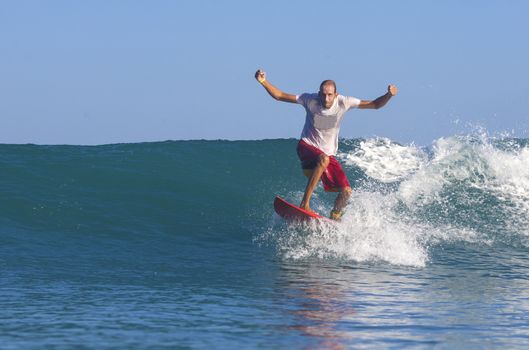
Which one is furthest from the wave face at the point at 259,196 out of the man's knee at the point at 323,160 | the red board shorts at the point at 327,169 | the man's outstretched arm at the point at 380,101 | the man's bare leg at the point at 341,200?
the man's outstretched arm at the point at 380,101

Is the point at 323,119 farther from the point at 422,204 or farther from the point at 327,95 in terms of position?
the point at 422,204

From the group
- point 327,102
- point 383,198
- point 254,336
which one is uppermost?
point 327,102

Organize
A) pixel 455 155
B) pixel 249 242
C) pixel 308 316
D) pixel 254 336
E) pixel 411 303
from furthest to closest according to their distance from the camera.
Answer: pixel 455 155
pixel 249 242
pixel 411 303
pixel 308 316
pixel 254 336

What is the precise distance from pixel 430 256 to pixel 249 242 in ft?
8.56

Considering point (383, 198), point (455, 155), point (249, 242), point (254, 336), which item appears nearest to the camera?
point (254, 336)

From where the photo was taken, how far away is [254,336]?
5859 mm

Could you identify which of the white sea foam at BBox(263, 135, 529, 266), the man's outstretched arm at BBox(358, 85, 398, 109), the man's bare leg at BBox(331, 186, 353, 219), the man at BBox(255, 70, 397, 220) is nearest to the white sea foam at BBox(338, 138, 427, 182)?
the white sea foam at BBox(263, 135, 529, 266)

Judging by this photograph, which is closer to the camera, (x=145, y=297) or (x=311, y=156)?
(x=145, y=297)

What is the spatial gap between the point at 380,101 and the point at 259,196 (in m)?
6.20

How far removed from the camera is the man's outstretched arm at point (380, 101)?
10.2 meters

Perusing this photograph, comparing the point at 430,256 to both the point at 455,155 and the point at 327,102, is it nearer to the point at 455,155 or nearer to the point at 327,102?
the point at 327,102

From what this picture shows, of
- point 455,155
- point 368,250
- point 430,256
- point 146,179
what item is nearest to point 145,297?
point 368,250

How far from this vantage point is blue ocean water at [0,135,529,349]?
6.15 m

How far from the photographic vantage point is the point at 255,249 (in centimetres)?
1123
